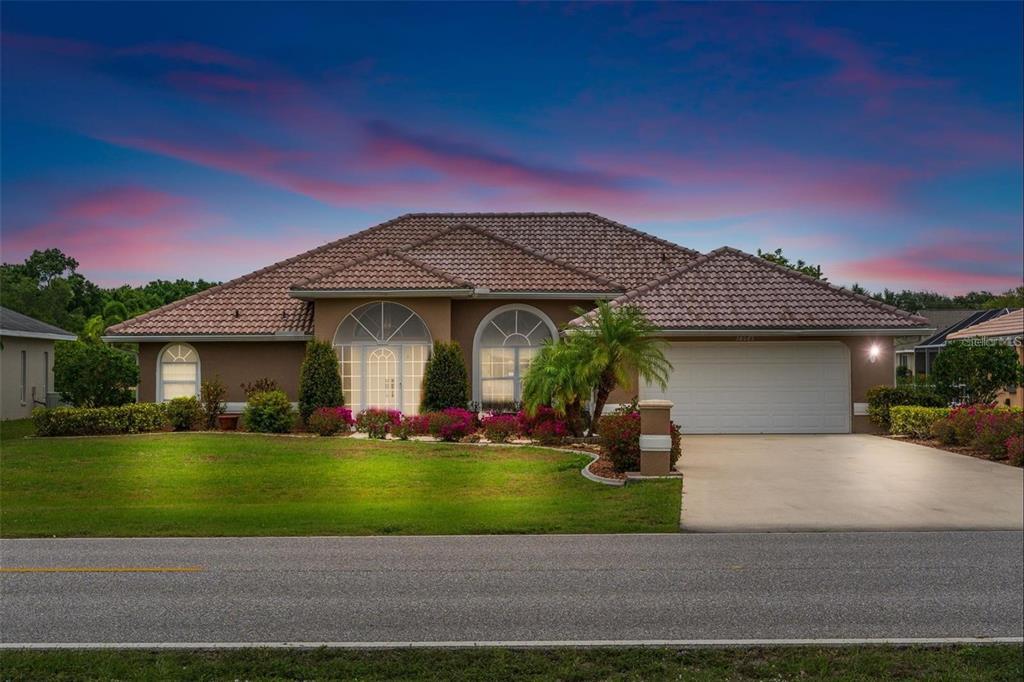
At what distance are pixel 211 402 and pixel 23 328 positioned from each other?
507 inches

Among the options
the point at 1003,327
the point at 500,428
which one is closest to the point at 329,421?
the point at 500,428

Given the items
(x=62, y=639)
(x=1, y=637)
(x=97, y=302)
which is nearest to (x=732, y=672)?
(x=62, y=639)

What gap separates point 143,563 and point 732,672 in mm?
6589

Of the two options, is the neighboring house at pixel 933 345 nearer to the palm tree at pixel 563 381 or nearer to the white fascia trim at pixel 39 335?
the palm tree at pixel 563 381

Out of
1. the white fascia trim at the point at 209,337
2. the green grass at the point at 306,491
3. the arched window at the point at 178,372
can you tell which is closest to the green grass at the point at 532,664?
the green grass at the point at 306,491

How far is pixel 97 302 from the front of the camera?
56594 mm

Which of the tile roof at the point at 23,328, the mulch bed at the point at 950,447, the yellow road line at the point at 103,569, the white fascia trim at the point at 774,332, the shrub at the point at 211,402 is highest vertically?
the tile roof at the point at 23,328

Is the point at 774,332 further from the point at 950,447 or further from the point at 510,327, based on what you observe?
the point at 510,327

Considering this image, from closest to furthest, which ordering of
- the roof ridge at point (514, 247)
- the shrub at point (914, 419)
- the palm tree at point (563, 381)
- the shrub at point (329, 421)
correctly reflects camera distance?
1. the palm tree at point (563, 381)
2. the shrub at point (914, 419)
3. the shrub at point (329, 421)
4. the roof ridge at point (514, 247)

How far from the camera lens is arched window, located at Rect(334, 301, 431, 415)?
81.7ft

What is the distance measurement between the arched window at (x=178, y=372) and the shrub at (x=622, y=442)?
47.7 feet

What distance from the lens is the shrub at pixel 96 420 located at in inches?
958

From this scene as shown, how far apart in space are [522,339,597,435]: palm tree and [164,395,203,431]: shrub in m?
9.56

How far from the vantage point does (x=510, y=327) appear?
2584 centimetres
